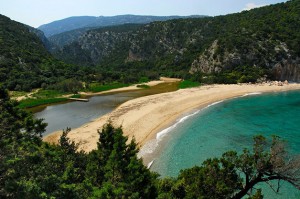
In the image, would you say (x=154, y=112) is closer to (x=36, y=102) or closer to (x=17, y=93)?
(x=36, y=102)

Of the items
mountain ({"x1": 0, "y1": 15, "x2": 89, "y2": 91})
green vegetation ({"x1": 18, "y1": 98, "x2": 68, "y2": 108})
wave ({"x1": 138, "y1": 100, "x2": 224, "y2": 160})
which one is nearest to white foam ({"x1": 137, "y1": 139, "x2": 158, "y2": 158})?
wave ({"x1": 138, "y1": 100, "x2": 224, "y2": 160})

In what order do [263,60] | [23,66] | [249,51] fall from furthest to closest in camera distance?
[249,51]
[263,60]
[23,66]

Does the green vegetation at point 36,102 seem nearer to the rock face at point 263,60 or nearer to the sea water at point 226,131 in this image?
the sea water at point 226,131

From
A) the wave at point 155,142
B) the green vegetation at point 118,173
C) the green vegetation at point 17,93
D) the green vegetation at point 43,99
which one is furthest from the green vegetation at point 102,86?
the green vegetation at point 118,173

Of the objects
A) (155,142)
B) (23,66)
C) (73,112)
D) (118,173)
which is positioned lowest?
(73,112)

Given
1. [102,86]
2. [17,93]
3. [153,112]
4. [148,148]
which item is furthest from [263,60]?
[17,93]

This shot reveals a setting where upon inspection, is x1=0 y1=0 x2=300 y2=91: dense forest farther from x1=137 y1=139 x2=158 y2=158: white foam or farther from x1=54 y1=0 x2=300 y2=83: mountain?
x1=137 y1=139 x2=158 y2=158: white foam
